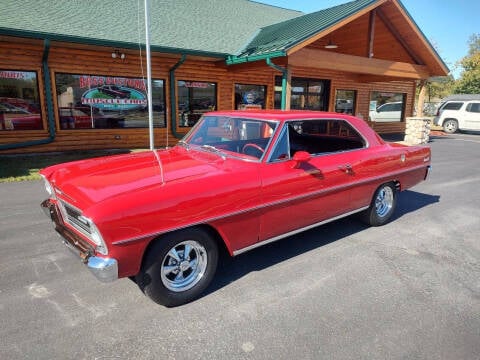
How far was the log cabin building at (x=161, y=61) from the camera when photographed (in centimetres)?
927

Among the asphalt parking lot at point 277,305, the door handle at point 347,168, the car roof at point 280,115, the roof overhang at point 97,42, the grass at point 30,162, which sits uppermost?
the roof overhang at point 97,42

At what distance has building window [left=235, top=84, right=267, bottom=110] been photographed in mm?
13367

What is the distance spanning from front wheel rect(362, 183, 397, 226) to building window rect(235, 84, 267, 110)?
8884 millimetres

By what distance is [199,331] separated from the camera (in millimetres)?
2568

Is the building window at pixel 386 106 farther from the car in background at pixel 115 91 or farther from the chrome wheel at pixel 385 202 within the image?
the chrome wheel at pixel 385 202

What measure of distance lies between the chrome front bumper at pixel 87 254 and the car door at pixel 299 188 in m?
1.44

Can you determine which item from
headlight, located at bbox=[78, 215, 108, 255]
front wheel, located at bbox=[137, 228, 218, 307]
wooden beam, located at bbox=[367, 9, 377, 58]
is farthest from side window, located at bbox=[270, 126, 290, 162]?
wooden beam, located at bbox=[367, 9, 377, 58]

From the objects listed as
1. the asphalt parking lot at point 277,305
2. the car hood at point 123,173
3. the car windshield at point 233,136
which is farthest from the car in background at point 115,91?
the car hood at point 123,173

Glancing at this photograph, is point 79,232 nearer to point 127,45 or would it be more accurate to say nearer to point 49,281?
point 49,281

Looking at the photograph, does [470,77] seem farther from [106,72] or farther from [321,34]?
[106,72]

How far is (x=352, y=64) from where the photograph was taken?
36.1 ft

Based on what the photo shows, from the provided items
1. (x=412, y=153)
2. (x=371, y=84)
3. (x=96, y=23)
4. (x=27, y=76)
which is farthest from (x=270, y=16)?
(x=412, y=153)

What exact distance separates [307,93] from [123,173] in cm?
1366

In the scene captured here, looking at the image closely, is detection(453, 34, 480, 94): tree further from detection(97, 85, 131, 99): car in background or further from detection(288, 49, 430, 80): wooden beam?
detection(97, 85, 131, 99): car in background
